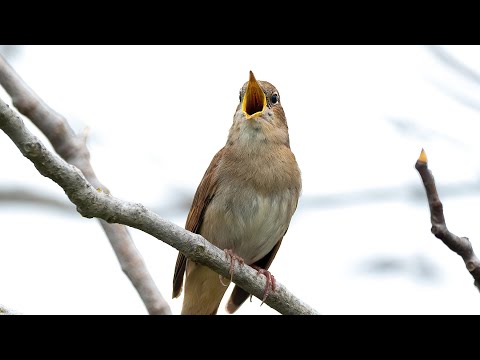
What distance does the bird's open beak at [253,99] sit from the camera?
19.5 feet

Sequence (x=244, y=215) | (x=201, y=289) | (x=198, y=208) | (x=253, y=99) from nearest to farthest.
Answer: (x=244, y=215) < (x=198, y=208) < (x=201, y=289) < (x=253, y=99)

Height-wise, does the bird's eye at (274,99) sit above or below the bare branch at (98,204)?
above

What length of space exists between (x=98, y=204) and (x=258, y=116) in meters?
2.54

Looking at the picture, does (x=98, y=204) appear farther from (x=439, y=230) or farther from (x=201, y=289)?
(x=201, y=289)

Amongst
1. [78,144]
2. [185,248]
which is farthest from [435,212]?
[78,144]

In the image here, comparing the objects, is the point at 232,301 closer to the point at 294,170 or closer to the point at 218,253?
the point at 294,170

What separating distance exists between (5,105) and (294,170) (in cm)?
301

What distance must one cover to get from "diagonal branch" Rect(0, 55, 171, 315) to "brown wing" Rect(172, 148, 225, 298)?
52cm

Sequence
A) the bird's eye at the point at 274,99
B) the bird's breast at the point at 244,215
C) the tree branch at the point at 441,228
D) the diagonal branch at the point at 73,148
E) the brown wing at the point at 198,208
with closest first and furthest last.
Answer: the tree branch at the point at 441,228 → the diagonal branch at the point at 73,148 → the bird's breast at the point at 244,215 → the brown wing at the point at 198,208 → the bird's eye at the point at 274,99

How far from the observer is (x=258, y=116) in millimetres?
5781

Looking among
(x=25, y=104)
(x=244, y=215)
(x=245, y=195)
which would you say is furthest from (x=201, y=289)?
(x=25, y=104)

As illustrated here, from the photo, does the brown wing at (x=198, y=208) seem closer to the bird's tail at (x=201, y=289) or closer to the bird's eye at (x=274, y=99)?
the bird's tail at (x=201, y=289)

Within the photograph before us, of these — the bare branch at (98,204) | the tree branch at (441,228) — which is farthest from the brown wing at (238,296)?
the tree branch at (441,228)

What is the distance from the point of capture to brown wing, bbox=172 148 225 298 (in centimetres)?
563
